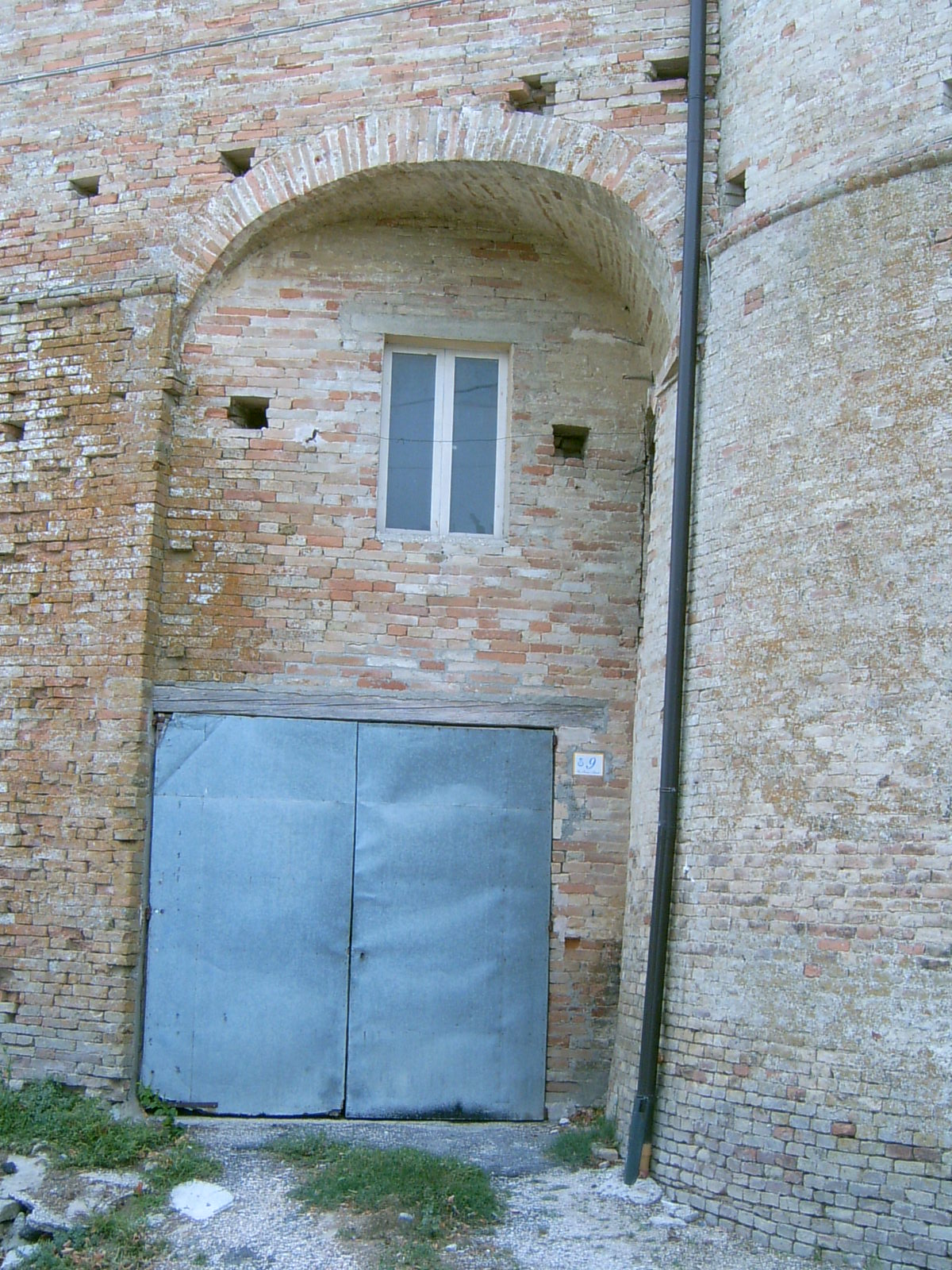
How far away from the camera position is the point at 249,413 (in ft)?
24.3

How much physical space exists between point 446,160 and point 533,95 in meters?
0.66

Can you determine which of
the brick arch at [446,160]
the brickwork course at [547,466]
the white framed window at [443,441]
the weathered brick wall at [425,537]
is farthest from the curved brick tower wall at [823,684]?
the white framed window at [443,441]

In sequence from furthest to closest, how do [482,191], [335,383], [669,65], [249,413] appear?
[249,413] → [335,383] → [482,191] → [669,65]

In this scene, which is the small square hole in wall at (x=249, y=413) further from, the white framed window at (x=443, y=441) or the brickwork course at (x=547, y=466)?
the white framed window at (x=443, y=441)

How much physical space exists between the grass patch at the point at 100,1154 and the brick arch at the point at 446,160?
4452 millimetres

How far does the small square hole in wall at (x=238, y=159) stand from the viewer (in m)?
7.27

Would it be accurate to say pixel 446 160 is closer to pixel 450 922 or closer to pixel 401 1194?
pixel 450 922

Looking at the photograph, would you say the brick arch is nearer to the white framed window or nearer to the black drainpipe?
the black drainpipe

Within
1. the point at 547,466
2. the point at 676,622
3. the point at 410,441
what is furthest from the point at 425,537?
the point at 676,622

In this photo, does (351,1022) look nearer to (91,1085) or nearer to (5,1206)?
(91,1085)

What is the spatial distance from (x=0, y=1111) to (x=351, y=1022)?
1806 mm

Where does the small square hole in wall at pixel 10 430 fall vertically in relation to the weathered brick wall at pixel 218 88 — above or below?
below

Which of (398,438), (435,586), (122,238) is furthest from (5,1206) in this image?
(122,238)

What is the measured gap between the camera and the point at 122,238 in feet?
24.0
